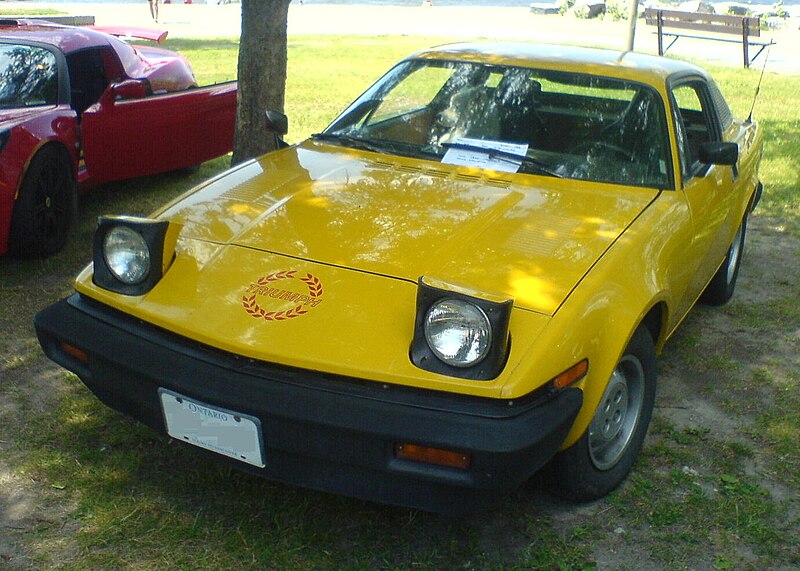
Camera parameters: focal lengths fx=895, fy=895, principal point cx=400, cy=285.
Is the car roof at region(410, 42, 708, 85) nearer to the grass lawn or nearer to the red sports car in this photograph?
the grass lawn

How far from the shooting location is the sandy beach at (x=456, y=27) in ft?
58.5

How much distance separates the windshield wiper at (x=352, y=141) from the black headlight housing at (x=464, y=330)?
4.87ft

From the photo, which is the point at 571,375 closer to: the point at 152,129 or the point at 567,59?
the point at 567,59

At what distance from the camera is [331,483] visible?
8.66 feet

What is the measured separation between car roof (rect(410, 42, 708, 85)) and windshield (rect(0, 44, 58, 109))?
244 cm

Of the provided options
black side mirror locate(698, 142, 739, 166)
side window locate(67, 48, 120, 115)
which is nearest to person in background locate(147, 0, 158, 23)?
side window locate(67, 48, 120, 115)

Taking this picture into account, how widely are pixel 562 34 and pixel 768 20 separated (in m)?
10.7

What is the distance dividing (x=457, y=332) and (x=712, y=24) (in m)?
14.8

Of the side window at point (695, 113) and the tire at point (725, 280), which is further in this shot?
the tire at point (725, 280)

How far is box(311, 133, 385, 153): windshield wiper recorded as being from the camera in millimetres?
3920

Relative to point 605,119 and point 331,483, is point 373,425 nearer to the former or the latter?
point 331,483

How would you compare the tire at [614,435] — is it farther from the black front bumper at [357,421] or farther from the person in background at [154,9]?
the person in background at [154,9]

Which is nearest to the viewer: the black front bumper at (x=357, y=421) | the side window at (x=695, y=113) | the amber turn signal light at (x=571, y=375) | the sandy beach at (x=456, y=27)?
the black front bumper at (x=357, y=421)

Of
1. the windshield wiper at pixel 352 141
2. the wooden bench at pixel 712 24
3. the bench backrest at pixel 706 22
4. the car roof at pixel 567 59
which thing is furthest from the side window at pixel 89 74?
the bench backrest at pixel 706 22
